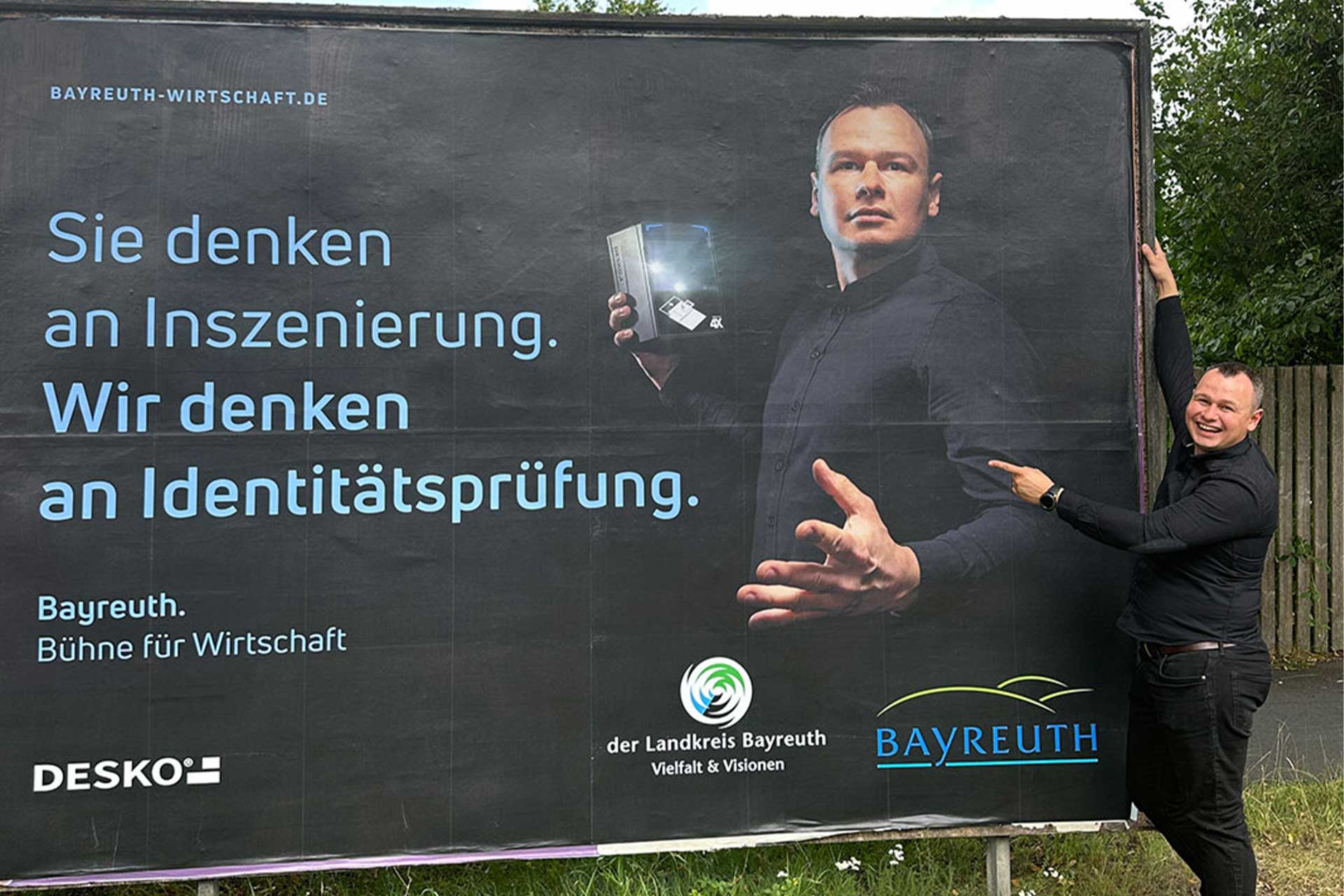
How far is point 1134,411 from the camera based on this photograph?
3779 millimetres

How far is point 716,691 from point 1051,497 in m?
1.31

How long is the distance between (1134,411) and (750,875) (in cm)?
222

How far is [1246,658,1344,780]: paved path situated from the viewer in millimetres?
5164

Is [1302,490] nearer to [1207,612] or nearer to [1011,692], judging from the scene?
[1207,612]

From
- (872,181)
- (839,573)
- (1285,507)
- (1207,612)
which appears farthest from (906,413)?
(1285,507)

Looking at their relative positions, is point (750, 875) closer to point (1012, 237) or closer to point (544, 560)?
point (544, 560)

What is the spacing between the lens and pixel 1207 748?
337cm

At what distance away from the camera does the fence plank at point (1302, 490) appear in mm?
7074

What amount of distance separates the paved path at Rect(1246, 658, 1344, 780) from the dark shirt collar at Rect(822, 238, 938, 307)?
9.82 ft

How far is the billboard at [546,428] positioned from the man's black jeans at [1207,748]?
270 mm

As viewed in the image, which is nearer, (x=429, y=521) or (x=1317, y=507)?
(x=429, y=521)

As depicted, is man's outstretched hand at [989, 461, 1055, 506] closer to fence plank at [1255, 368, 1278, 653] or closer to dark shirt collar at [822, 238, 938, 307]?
dark shirt collar at [822, 238, 938, 307]

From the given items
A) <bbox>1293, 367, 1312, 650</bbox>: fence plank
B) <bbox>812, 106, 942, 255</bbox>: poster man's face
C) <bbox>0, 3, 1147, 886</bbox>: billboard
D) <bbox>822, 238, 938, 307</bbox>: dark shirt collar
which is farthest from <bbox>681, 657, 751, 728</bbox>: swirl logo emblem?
<bbox>1293, 367, 1312, 650</bbox>: fence plank

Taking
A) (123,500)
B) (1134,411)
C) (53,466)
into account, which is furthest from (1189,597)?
(53,466)
